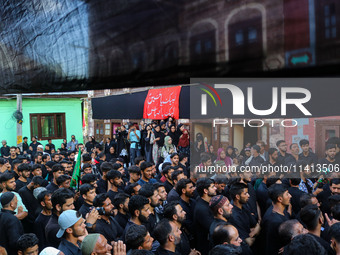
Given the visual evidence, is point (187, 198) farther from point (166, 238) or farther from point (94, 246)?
point (94, 246)

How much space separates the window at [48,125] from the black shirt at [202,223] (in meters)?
17.5

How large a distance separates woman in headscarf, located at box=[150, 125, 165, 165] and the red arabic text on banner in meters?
0.49

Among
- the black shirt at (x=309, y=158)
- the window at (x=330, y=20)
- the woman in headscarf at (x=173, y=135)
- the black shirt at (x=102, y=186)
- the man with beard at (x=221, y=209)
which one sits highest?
the window at (x=330, y=20)

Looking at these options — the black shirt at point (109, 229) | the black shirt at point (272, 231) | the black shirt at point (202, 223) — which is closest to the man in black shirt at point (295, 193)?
the black shirt at point (272, 231)

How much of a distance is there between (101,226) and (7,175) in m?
2.07

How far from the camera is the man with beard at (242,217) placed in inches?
185

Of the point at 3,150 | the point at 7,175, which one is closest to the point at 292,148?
the point at 7,175

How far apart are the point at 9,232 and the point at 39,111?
17807 mm

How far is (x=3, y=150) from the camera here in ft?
50.8

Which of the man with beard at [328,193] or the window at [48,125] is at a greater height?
the window at [48,125]

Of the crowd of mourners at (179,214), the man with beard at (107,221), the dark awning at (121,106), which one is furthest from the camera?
the dark awning at (121,106)

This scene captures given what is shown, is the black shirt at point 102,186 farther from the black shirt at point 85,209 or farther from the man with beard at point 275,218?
the man with beard at point 275,218

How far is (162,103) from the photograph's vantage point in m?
10.5

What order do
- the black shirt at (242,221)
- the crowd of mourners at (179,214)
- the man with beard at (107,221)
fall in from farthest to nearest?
the black shirt at (242,221)
the man with beard at (107,221)
the crowd of mourners at (179,214)
